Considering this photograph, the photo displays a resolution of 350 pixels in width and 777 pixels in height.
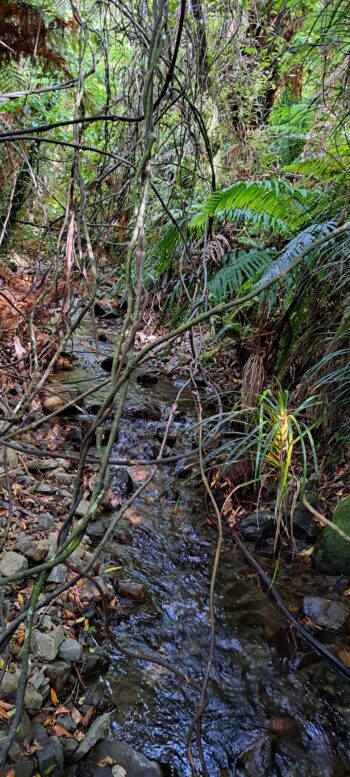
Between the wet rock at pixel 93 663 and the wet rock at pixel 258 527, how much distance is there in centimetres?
101

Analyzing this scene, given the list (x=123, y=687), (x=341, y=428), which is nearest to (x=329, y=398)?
(x=341, y=428)

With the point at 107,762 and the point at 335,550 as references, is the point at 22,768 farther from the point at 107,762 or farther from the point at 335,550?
the point at 335,550

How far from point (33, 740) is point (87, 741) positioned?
17 cm

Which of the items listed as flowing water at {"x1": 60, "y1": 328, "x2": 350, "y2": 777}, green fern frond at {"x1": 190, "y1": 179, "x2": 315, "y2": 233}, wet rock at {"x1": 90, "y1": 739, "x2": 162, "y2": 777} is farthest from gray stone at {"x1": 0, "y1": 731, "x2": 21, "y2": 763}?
green fern frond at {"x1": 190, "y1": 179, "x2": 315, "y2": 233}

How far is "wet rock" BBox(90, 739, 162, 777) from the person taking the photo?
4.66ft

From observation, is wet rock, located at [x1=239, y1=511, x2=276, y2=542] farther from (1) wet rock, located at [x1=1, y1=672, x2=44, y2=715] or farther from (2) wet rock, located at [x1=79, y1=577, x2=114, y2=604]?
(1) wet rock, located at [x1=1, y1=672, x2=44, y2=715]

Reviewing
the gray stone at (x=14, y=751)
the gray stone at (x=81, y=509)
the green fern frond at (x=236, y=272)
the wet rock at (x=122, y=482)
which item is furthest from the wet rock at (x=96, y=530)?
the green fern frond at (x=236, y=272)

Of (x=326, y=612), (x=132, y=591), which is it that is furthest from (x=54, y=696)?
(x=326, y=612)

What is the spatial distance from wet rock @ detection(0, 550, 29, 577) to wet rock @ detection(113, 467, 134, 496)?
0.96 m

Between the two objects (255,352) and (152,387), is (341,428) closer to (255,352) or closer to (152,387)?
(255,352)

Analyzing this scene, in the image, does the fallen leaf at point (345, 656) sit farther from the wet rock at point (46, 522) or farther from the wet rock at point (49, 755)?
the wet rock at point (46, 522)

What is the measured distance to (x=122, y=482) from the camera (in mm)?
2951

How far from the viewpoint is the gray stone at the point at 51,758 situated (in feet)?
4.32

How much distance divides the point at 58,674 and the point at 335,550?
4.52 ft
